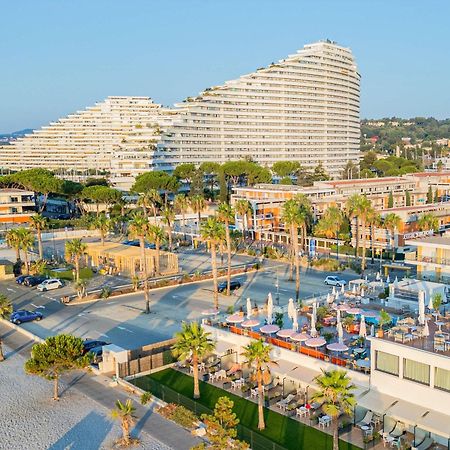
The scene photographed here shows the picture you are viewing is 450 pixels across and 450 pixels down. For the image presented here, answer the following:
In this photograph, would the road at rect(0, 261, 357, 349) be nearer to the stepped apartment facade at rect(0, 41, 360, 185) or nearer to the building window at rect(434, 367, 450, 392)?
the building window at rect(434, 367, 450, 392)

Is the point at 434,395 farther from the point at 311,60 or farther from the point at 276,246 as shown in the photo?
the point at 311,60

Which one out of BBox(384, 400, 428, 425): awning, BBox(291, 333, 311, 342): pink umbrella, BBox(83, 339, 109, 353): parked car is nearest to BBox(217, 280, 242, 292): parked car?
BBox(83, 339, 109, 353): parked car

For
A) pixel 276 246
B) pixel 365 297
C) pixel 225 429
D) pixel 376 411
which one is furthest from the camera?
pixel 276 246

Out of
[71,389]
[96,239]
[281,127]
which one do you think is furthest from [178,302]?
[281,127]

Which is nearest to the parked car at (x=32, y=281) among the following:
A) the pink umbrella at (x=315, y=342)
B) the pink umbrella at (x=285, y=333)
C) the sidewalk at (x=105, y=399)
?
the sidewalk at (x=105, y=399)

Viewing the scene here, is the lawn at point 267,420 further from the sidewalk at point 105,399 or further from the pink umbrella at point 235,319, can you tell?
the pink umbrella at point 235,319

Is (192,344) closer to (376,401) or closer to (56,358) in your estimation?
(56,358)

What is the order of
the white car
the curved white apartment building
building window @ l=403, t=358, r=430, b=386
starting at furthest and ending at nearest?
the curved white apartment building, the white car, building window @ l=403, t=358, r=430, b=386
